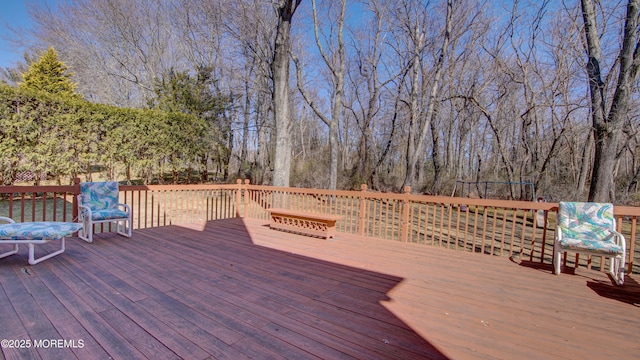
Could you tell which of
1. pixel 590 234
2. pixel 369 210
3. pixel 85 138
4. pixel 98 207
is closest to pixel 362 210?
pixel 369 210

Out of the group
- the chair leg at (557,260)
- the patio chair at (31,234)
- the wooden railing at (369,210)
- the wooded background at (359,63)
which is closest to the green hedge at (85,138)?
the wooded background at (359,63)

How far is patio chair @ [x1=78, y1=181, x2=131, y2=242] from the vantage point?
4.11 metres

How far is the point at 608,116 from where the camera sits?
515 cm

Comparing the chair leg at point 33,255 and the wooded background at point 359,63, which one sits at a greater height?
the wooded background at point 359,63

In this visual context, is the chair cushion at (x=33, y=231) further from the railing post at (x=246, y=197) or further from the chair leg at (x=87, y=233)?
the railing post at (x=246, y=197)

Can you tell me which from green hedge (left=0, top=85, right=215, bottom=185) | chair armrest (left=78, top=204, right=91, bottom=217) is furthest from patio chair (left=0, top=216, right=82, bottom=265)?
green hedge (left=0, top=85, right=215, bottom=185)

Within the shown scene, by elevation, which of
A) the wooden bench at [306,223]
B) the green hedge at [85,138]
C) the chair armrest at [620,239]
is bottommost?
the wooden bench at [306,223]

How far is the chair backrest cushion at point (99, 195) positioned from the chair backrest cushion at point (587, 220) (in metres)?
6.16

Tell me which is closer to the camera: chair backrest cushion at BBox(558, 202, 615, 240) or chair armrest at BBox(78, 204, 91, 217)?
chair backrest cushion at BBox(558, 202, 615, 240)

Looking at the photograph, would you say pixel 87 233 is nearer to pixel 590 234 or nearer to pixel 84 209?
pixel 84 209

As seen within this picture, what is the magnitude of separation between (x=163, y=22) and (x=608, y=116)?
1444cm

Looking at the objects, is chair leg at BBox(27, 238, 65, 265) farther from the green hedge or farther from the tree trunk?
the green hedge

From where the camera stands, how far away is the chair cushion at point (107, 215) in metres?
4.11

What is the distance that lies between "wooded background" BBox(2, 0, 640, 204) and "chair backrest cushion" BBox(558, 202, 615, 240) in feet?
25.2
